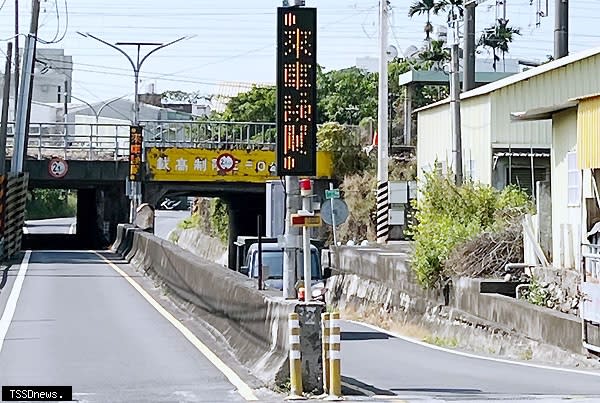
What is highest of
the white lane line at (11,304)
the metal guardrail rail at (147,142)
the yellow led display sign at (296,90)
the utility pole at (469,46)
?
the utility pole at (469,46)

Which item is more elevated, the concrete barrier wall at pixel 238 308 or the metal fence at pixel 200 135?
the metal fence at pixel 200 135

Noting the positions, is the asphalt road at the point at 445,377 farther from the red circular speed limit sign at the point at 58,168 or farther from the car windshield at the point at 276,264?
the red circular speed limit sign at the point at 58,168

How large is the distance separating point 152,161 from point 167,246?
79.0 ft

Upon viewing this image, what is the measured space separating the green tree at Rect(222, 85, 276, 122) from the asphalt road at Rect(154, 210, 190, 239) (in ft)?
33.9

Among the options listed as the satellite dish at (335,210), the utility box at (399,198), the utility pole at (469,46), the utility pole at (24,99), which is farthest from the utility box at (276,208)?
the utility pole at (24,99)

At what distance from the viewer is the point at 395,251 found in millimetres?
33688

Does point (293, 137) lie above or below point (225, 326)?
above

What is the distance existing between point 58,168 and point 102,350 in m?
35.9

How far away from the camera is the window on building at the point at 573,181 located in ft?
72.2

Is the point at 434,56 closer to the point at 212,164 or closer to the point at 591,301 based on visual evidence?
the point at 212,164

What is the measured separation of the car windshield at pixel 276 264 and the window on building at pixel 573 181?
5.84m

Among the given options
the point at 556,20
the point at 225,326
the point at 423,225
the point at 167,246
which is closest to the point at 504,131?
the point at 556,20

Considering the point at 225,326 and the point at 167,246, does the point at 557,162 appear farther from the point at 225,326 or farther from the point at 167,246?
the point at 167,246

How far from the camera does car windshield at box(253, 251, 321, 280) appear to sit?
83.0 ft
